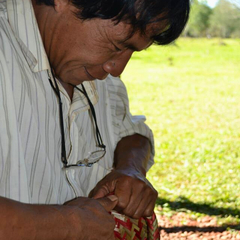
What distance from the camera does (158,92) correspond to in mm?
12375

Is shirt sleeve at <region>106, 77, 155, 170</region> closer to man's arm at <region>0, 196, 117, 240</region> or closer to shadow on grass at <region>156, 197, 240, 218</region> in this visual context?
man's arm at <region>0, 196, 117, 240</region>

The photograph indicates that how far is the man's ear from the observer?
5.03 ft

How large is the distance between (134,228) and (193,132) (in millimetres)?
6515

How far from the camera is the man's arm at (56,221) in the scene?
4.08 feet

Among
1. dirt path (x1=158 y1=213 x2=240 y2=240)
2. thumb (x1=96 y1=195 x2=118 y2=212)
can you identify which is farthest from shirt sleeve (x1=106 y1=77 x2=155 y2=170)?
dirt path (x1=158 y1=213 x2=240 y2=240)

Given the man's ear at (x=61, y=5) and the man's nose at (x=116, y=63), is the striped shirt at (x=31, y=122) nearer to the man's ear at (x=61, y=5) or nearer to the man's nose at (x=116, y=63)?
the man's ear at (x=61, y=5)

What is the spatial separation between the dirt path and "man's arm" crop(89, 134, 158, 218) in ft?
7.67

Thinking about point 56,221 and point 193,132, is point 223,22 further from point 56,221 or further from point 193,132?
point 56,221

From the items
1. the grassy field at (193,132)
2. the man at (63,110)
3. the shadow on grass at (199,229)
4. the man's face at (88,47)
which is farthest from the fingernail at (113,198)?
the shadow on grass at (199,229)

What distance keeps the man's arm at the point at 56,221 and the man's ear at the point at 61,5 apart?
0.65m

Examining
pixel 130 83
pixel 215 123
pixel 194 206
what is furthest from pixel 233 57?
pixel 194 206

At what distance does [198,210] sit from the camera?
485cm

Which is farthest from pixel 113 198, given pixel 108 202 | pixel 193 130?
pixel 193 130

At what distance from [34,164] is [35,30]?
1.48ft
